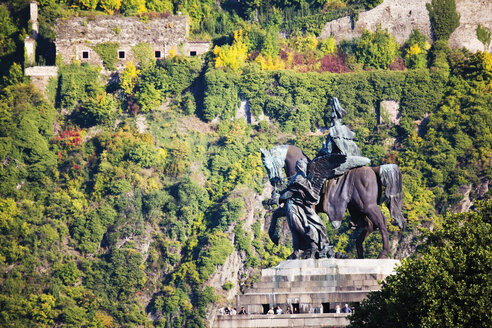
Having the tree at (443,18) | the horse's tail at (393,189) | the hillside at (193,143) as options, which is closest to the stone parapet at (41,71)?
the hillside at (193,143)

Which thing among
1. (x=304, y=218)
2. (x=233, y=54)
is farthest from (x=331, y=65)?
(x=304, y=218)

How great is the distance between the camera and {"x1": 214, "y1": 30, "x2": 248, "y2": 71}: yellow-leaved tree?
358 feet

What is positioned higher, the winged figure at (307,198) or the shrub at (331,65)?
the shrub at (331,65)

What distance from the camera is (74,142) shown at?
104875 mm

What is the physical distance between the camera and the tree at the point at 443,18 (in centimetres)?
11181

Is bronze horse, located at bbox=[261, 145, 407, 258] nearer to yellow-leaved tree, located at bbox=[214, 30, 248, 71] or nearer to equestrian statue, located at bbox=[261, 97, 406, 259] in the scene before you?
equestrian statue, located at bbox=[261, 97, 406, 259]

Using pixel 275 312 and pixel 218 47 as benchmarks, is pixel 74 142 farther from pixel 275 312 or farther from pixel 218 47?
pixel 275 312

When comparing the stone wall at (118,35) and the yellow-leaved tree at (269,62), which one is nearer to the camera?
the stone wall at (118,35)

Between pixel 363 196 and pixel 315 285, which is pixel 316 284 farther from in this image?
pixel 363 196

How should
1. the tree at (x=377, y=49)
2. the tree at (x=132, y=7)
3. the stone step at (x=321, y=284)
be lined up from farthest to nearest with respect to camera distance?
1. the tree at (x=132, y=7)
2. the tree at (x=377, y=49)
3. the stone step at (x=321, y=284)

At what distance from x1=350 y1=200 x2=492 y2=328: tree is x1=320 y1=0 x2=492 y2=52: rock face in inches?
2560

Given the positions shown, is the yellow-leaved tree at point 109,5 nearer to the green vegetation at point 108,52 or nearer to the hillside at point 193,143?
the hillside at point 193,143

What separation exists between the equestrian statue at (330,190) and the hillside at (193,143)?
36.8m

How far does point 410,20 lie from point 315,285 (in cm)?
6221
